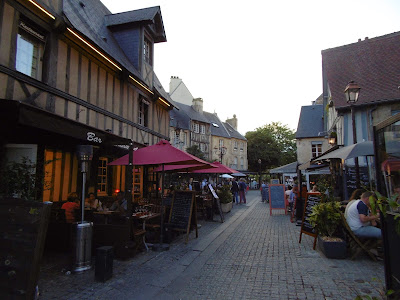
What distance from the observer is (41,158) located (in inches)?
278

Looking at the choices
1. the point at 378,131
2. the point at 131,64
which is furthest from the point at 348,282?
the point at 131,64

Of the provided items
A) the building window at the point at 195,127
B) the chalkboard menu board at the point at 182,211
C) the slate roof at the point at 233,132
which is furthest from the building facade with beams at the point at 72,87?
the slate roof at the point at 233,132

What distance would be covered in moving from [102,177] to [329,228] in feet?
25.8

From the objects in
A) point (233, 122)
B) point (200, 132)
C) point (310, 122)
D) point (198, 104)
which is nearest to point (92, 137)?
point (310, 122)

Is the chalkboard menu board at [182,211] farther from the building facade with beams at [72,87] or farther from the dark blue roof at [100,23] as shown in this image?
the dark blue roof at [100,23]

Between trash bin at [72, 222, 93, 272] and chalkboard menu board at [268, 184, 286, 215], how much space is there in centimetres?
899

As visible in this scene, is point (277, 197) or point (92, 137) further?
point (277, 197)

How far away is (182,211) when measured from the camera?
6684 millimetres

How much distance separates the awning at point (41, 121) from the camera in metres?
3.75

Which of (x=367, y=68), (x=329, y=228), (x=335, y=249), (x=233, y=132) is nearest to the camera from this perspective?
(x=335, y=249)

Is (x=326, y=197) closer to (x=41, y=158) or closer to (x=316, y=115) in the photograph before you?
(x=41, y=158)

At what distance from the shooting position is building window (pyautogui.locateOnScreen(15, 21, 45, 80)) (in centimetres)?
614

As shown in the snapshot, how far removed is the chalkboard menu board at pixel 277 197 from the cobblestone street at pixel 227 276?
5843mm

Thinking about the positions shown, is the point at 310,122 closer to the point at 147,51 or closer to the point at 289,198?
the point at 289,198
